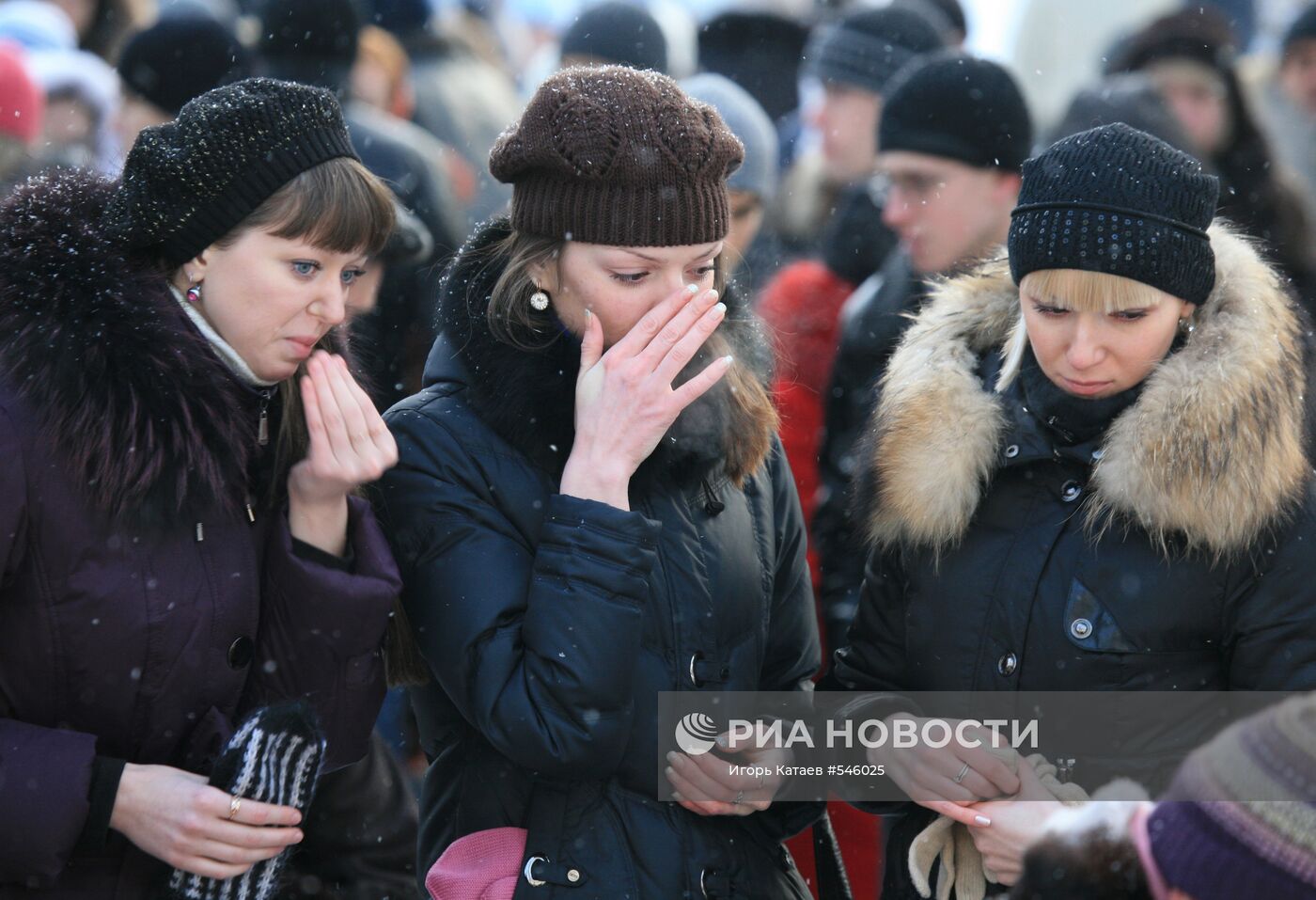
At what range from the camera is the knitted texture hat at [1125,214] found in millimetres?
2459

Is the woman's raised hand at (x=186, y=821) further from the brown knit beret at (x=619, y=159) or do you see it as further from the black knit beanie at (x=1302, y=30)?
the black knit beanie at (x=1302, y=30)

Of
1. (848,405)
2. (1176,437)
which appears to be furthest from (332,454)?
(848,405)

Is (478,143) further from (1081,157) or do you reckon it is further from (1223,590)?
(1223,590)

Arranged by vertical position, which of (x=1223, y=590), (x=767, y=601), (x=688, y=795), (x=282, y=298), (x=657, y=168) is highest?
(x=657, y=168)

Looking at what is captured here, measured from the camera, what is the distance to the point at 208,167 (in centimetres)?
230

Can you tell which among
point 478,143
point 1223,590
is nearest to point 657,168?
point 1223,590

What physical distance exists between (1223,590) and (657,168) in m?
1.17

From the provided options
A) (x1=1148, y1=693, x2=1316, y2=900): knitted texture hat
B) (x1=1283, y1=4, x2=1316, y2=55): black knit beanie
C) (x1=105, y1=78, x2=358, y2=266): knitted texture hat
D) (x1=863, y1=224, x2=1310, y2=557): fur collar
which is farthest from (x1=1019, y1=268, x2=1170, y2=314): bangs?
(x1=1283, y1=4, x2=1316, y2=55): black knit beanie

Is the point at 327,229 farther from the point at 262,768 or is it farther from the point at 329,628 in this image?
the point at 262,768

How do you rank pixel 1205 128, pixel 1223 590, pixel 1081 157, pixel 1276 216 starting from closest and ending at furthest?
pixel 1223 590 < pixel 1081 157 < pixel 1276 216 < pixel 1205 128

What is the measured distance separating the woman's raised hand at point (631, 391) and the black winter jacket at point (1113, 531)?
18.2 inches

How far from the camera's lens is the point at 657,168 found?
8.20 feet

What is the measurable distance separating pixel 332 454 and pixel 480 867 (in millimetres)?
728

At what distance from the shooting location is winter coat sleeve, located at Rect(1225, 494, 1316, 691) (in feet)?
7.56
